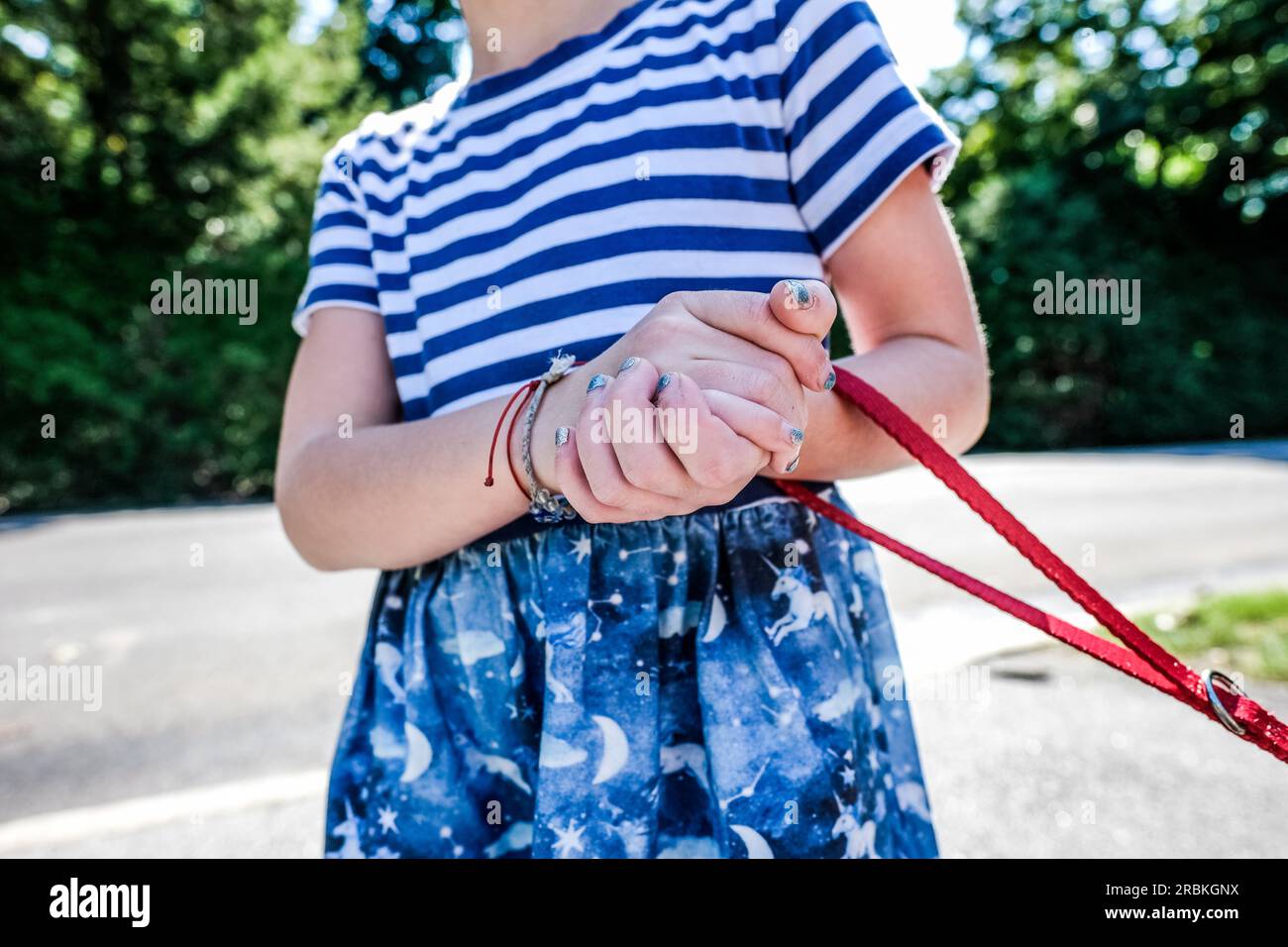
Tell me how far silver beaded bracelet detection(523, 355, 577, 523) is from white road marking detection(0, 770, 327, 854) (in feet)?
7.88

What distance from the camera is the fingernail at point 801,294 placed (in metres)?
0.65

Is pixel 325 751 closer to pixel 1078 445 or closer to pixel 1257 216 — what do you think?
pixel 1078 445

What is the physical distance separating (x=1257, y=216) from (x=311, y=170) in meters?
19.7

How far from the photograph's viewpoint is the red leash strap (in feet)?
2.51

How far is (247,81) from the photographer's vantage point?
1355 cm

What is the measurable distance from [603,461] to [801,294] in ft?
0.65

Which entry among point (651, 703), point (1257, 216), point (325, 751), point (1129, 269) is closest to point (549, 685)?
point (651, 703)

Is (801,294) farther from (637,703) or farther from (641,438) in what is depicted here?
(637,703)

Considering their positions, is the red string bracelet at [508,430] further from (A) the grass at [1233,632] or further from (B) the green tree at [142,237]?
(B) the green tree at [142,237]

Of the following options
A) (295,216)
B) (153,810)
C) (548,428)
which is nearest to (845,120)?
(548,428)

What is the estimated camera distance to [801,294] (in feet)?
2.15

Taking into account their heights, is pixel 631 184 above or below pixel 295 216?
below

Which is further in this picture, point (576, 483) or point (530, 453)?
point (530, 453)

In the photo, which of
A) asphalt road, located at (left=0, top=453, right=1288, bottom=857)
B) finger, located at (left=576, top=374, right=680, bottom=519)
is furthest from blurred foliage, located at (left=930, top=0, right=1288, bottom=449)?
finger, located at (left=576, top=374, right=680, bottom=519)
